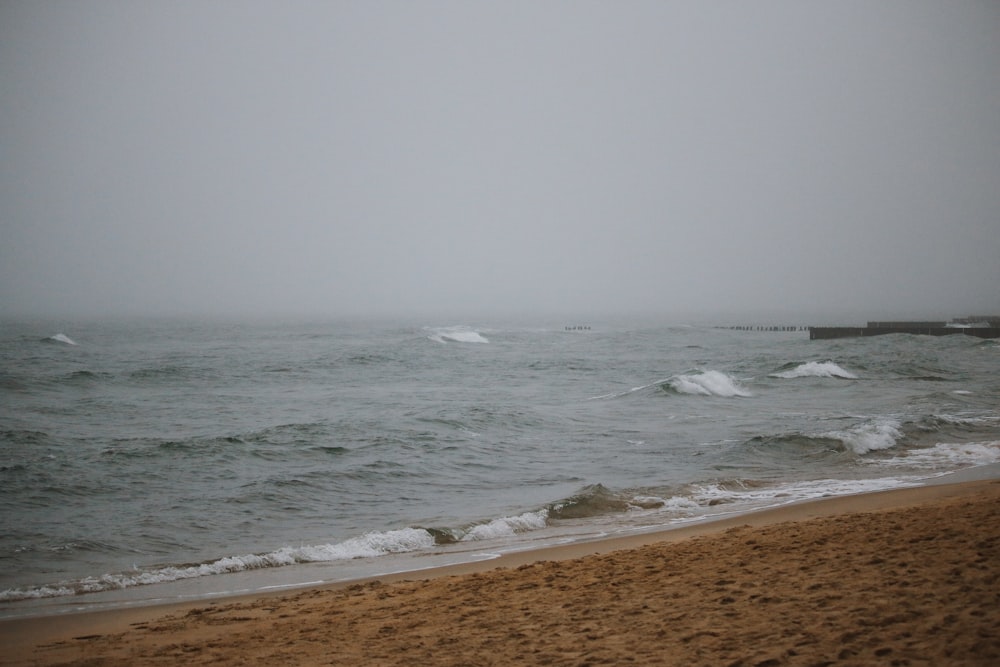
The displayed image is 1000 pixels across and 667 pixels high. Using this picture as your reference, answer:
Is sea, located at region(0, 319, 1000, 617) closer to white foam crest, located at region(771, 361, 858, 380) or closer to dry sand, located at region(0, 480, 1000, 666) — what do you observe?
white foam crest, located at region(771, 361, 858, 380)

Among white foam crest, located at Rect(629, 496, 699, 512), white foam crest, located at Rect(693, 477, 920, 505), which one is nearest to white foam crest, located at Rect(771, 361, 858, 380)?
white foam crest, located at Rect(693, 477, 920, 505)

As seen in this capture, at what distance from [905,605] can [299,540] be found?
7.51 metres

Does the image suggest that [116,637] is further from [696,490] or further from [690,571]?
[696,490]

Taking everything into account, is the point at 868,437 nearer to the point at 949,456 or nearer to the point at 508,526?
the point at 949,456

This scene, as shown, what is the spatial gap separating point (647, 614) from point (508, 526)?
5.00 metres

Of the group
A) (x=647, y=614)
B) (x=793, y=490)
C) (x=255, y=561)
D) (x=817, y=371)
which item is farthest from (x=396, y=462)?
(x=817, y=371)

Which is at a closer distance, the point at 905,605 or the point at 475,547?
the point at 905,605

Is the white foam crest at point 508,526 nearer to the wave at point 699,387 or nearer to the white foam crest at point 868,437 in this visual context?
the white foam crest at point 868,437

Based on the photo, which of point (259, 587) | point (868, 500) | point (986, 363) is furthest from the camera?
point (986, 363)

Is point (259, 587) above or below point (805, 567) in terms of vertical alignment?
below

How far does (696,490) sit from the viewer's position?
12461mm

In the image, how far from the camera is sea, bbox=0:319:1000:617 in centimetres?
916

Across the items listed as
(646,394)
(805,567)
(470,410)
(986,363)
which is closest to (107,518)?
(805,567)

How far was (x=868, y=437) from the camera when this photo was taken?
16.3 metres
